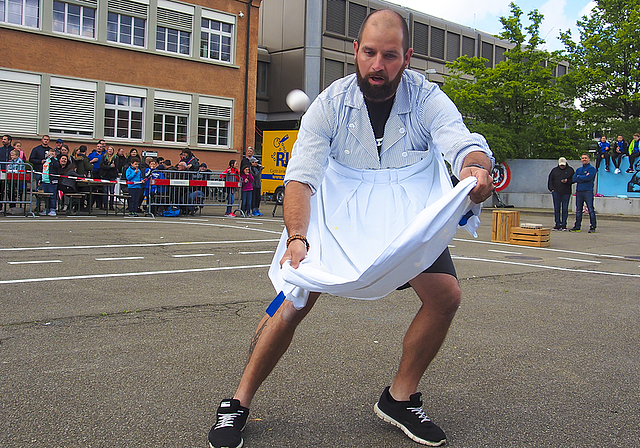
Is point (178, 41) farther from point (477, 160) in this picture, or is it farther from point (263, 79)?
point (477, 160)

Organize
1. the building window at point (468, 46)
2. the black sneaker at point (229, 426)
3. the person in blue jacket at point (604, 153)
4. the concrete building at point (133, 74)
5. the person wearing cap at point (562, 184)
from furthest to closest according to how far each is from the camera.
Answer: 1. the building window at point (468, 46)
2. the person in blue jacket at point (604, 153)
3. the concrete building at point (133, 74)
4. the person wearing cap at point (562, 184)
5. the black sneaker at point (229, 426)

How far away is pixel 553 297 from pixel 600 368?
2.81m

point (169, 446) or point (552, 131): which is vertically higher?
point (552, 131)

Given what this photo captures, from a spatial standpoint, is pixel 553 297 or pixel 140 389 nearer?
pixel 140 389

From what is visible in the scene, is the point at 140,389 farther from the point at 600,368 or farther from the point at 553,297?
the point at 553,297

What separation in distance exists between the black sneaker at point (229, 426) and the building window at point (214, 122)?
27.1 m

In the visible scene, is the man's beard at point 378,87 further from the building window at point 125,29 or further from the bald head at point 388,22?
the building window at point 125,29

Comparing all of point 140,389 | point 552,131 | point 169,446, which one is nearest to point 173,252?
point 140,389

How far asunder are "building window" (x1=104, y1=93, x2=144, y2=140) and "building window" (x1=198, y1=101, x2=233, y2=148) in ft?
9.74

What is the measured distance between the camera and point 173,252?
9859 mm

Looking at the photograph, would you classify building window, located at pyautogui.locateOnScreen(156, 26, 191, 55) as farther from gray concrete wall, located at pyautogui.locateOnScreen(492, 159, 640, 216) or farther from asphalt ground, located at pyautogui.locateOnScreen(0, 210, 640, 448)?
asphalt ground, located at pyautogui.locateOnScreen(0, 210, 640, 448)

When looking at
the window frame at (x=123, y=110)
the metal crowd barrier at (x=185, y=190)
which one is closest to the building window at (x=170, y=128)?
the window frame at (x=123, y=110)

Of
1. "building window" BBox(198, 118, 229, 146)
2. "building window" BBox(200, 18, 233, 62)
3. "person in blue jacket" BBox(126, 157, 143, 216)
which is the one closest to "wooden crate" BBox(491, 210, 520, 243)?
"person in blue jacket" BBox(126, 157, 143, 216)

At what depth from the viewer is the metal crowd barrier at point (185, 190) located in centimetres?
1753
